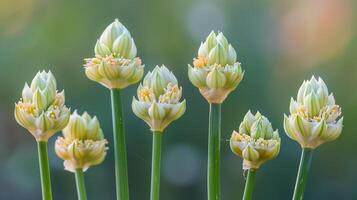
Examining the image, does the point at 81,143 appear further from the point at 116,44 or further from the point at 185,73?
the point at 185,73

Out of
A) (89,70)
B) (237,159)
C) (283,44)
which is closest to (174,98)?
(89,70)

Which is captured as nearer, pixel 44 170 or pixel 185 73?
pixel 44 170

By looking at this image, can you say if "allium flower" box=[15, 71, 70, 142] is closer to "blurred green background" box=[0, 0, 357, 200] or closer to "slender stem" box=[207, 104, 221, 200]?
"slender stem" box=[207, 104, 221, 200]

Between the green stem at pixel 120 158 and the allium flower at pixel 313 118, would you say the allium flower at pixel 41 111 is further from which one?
the allium flower at pixel 313 118

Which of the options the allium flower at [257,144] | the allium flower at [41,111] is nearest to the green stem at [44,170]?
the allium flower at [41,111]

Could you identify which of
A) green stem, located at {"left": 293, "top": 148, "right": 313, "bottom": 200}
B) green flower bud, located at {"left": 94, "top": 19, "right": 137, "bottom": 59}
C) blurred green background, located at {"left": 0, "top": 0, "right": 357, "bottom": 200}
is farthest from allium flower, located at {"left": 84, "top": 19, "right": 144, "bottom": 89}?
blurred green background, located at {"left": 0, "top": 0, "right": 357, "bottom": 200}

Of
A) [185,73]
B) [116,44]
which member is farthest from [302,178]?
[185,73]

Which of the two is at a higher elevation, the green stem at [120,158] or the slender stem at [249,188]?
the green stem at [120,158]
